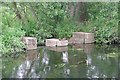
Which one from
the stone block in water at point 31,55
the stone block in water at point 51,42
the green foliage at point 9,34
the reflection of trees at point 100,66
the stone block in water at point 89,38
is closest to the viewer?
the reflection of trees at point 100,66

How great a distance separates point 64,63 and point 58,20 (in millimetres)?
4465

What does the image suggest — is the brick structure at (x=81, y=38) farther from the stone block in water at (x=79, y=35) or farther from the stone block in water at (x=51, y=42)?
the stone block in water at (x=51, y=42)

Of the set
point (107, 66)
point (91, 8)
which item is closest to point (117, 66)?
point (107, 66)

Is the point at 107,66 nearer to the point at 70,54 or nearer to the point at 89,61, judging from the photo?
the point at 89,61

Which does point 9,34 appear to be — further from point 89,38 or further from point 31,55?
point 89,38

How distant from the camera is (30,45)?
31.8 feet

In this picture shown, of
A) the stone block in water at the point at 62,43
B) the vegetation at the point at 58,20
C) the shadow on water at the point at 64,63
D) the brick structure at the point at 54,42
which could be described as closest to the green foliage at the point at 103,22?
the vegetation at the point at 58,20

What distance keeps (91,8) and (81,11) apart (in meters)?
0.48

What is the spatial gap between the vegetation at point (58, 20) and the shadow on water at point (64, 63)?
126 cm

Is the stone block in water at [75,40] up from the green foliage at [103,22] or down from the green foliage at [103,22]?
down

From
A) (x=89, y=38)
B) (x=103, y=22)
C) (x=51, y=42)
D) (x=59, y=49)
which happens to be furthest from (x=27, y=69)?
(x=103, y=22)

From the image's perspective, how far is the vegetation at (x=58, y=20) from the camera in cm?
1085

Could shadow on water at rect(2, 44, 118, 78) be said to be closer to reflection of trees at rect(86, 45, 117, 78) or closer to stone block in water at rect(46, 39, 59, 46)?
reflection of trees at rect(86, 45, 117, 78)

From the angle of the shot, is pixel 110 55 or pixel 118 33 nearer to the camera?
pixel 110 55
